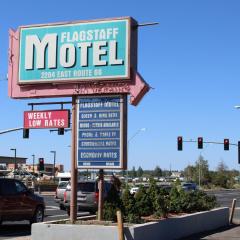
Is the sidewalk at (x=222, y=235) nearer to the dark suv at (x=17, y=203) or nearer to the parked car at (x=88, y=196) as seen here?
the dark suv at (x=17, y=203)

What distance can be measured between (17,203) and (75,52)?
7.51 m

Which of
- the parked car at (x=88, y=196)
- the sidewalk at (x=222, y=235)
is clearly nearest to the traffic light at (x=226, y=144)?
the parked car at (x=88, y=196)

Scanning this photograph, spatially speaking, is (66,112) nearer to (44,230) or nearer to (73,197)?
(73,197)

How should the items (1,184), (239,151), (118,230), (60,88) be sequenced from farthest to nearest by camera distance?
(239,151)
(1,184)
(60,88)
(118,230)

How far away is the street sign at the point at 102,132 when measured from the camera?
1297 cm

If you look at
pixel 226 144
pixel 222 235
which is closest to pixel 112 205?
pixel 222 235

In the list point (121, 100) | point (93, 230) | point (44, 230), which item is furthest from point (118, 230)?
point (121, 100)

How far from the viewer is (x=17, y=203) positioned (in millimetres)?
19141

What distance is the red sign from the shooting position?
44.5 feet

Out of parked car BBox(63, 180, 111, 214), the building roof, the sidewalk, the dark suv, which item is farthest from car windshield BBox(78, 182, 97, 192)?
the building roof

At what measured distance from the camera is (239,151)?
58.7 metres

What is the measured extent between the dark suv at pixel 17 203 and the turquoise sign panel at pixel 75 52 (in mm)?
6003

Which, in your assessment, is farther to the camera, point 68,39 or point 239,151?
point 239,151

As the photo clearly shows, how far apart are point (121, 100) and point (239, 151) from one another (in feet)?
155
